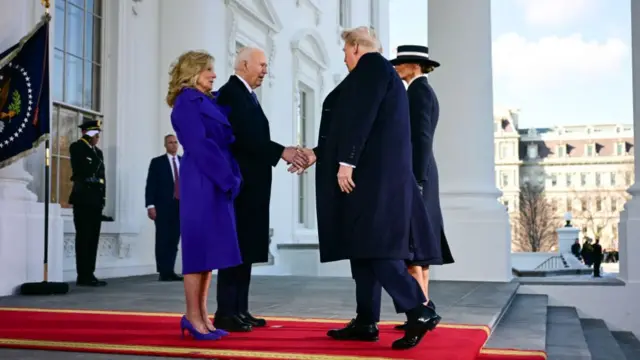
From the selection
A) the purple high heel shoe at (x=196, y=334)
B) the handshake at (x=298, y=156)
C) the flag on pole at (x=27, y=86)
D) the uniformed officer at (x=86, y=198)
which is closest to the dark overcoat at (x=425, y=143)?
the handshake at (x=298, y=156)

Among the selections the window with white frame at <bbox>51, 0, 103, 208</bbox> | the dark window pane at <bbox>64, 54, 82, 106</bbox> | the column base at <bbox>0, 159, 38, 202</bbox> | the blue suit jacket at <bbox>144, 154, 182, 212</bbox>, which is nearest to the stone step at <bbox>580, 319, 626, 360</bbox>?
the blue suit jacket at <bbox>144, 154, 182, 212</bbox>

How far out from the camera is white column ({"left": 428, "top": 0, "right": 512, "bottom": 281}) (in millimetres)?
9227

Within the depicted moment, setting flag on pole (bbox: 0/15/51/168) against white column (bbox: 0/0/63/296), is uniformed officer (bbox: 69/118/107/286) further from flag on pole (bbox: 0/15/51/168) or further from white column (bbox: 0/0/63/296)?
flag on pole (bbox: 0/15/51/168)

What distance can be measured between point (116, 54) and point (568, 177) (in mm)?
71325

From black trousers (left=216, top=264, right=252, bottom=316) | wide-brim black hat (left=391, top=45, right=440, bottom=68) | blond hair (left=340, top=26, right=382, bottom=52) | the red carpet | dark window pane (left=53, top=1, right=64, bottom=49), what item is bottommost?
the red carpet

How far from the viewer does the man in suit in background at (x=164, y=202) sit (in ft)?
30.6

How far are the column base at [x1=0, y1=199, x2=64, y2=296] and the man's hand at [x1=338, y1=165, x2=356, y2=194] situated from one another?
4.56 meters

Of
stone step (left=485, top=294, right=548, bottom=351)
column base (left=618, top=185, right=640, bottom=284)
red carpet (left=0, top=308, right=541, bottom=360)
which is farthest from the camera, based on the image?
column base (left=618, top=185, right=640, bottom=284)

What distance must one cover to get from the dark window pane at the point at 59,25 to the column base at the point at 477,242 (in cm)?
485

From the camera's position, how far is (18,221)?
7.54 meters

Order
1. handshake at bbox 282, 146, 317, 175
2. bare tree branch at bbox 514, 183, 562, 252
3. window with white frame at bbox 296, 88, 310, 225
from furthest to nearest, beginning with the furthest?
bare tree branch at bbox 514, 183, 562, 252, window with white frame at bbox 296, 88, 310, 225, handshake at bbox 282, 146, 317, 175

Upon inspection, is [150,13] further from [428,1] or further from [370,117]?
[370,117]

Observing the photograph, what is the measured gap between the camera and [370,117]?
→ 13.4 feet

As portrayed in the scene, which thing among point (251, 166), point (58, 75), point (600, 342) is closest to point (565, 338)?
point (600, 342)
